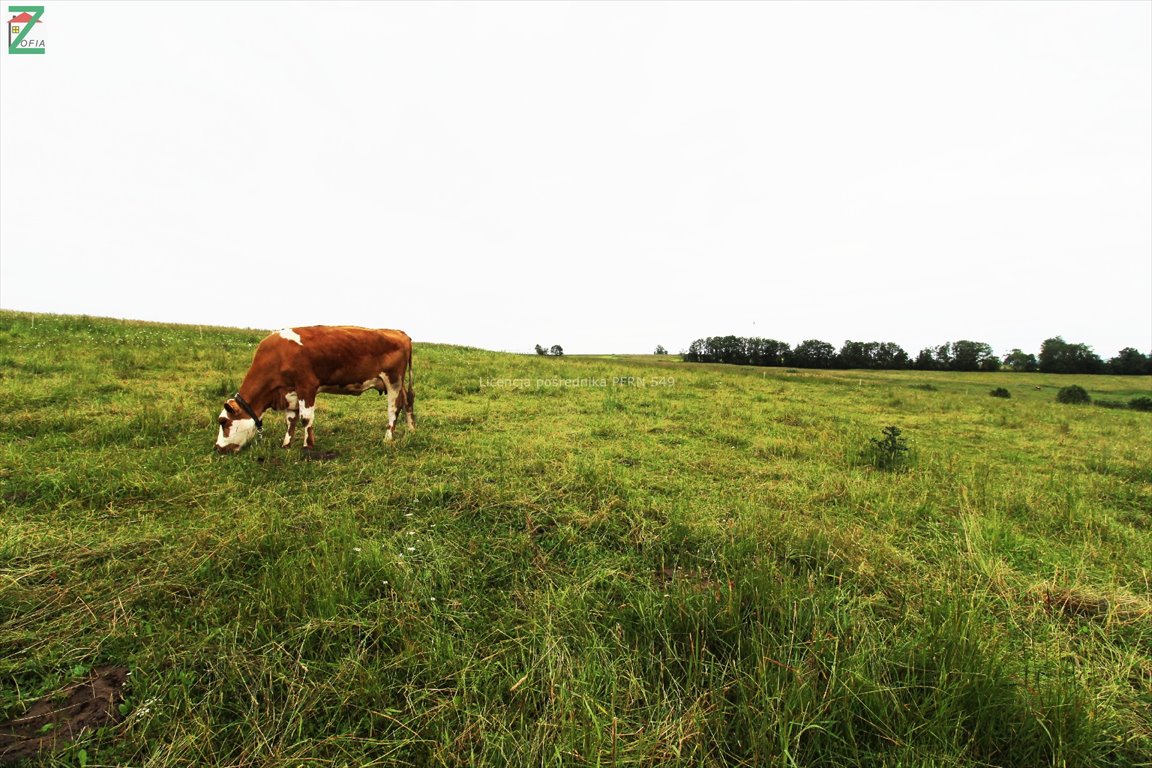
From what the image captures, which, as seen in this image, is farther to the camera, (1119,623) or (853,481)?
(853,481)

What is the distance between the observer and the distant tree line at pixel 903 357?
69.4 metres

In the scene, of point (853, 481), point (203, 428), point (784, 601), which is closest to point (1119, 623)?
point (784, 601)

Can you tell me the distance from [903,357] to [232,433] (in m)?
99.1

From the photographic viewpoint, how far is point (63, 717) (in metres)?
1.98

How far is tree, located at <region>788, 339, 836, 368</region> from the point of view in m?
76.2

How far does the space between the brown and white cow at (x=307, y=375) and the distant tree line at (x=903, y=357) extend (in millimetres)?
72658

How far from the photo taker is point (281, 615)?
2686 mm

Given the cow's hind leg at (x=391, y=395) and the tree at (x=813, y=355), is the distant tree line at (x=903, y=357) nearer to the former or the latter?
the tree at (x=813, y=355)

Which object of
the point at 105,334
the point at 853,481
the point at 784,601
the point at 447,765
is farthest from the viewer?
the point at 105,334

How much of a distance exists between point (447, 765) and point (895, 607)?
3.12 m

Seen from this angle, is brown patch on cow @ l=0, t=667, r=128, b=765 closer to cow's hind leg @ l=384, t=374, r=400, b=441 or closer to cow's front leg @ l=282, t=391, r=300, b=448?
cow's front leg @ l=282, t=391, r=300, b=448

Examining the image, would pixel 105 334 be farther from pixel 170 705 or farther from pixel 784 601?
pixel 784 601

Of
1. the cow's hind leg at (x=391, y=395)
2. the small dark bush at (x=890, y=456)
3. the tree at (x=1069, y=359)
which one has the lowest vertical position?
the small dark bush at (x=890, y=456)

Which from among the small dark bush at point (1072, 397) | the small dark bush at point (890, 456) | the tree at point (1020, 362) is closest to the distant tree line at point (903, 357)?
the tree at point (1020, 362)
